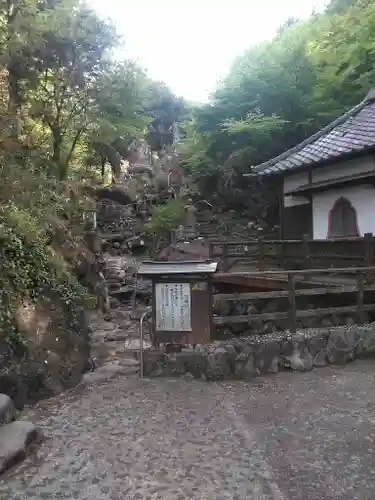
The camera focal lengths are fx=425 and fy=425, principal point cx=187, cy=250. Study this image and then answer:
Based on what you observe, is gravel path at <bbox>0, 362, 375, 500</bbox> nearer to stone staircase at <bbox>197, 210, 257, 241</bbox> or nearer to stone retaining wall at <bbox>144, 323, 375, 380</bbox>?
stone retaining wall at <bbox>144, 323, 375, 380</bbox>

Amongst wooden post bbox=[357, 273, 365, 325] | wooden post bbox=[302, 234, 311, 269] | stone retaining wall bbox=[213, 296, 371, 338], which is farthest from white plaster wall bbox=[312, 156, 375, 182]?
wooden post bbox=[357, 273, 365, 325]

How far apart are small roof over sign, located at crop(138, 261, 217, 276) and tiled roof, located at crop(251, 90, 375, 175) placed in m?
6.42

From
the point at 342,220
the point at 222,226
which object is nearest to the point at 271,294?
the point at 342,220

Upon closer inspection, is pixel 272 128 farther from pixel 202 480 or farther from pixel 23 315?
pixel 202 480

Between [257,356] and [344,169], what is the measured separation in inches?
301

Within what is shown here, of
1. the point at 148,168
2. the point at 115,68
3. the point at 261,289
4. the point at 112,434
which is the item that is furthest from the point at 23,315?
the point at 148,168

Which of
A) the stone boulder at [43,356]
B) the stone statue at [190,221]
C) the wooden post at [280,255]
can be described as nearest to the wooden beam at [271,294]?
the stone boulder at [43,356]

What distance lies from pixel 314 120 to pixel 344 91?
1.67 m

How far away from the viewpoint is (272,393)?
5.95 meters

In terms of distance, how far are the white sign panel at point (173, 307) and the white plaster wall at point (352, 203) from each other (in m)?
6.90

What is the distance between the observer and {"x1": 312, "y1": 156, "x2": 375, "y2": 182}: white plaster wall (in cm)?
1152

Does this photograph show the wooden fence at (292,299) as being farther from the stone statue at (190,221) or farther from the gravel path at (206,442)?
the stone statue at (190,221)

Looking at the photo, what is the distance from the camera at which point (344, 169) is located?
12.3m

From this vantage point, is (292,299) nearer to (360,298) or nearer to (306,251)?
(360,298)
